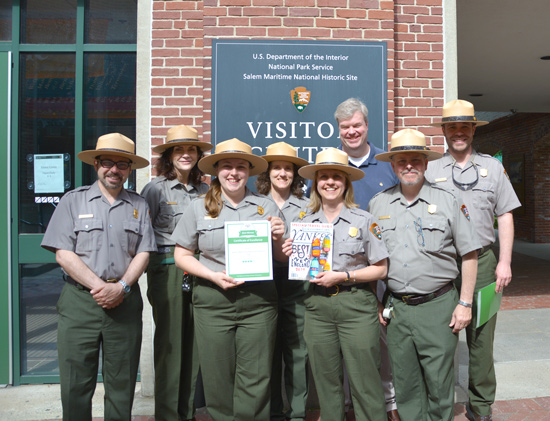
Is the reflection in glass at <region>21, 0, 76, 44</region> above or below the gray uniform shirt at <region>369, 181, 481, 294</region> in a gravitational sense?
above

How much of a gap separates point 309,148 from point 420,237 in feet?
5.37

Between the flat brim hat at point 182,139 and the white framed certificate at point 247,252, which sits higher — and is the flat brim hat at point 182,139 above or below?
above

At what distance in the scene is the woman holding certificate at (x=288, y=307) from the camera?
11.4ft

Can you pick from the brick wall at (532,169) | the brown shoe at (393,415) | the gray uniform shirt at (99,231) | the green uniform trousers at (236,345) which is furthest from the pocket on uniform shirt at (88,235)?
the brick wall at (532,169)

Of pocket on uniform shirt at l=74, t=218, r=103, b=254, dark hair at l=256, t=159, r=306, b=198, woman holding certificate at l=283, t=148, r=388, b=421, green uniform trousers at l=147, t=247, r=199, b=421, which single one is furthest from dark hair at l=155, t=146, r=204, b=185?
woman holding certificate at l=283, t=148, r=388, b=421

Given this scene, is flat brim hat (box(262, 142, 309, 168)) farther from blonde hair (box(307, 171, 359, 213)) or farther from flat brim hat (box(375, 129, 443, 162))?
flat brim hat (box(375, 129, 443, 162))

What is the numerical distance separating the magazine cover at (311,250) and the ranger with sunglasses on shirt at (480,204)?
1069mm

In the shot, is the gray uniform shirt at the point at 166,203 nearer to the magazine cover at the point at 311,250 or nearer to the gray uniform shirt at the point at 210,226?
the gray uniform shirt at the point at 210,226

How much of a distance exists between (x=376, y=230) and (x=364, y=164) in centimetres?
87

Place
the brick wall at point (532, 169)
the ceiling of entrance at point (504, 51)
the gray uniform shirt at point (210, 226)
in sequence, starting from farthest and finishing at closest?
the brick wall at point (532, 169), the ceiling of entrance at point (504, 51), the gray uniform shirt at point (210, 226)

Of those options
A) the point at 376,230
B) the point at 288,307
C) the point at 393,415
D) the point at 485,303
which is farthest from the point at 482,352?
the point at 288,307

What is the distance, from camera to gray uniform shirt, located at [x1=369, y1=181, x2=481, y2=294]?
3.00 m

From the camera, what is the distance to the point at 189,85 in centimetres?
440

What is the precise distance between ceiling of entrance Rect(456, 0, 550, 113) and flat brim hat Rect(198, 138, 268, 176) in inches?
182
